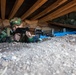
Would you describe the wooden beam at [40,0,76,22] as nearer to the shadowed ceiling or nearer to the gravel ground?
the shadowed ceiling

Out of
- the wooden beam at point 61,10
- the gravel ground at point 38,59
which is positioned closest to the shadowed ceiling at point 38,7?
the wooden beam at point 61,10

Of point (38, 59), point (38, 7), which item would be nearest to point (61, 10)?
point (38, 7)

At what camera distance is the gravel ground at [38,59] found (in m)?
2.56

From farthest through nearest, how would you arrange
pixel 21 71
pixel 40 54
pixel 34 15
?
pixel 34 15, pixel 40 54, pixel 21 71

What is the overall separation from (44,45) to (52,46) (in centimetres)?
15

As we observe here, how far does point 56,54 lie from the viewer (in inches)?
124

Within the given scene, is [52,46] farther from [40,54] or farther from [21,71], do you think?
[21,71]

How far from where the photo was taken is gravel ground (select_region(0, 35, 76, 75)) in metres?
2.56

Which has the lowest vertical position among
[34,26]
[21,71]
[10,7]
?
[21,71]

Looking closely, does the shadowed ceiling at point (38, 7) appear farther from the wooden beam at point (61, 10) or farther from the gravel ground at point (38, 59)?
the gravel ground at point (38, 59)

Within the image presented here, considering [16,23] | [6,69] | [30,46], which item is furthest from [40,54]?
[16,23]

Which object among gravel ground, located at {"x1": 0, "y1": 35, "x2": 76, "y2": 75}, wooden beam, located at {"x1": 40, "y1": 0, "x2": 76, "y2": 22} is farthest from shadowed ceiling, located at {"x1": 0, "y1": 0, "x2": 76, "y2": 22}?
gravel ground, located at {"x1": 0, "y1": 35, "x2": 76, "y2": 75}

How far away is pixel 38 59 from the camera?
2922 millimetres

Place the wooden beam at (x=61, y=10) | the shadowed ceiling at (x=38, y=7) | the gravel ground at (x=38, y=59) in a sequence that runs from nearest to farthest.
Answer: the gravel ground at (x=38, y=59) → the shadowed ceiling at (x=38, y=7) → the wooden beam at (x=61, y=10)
